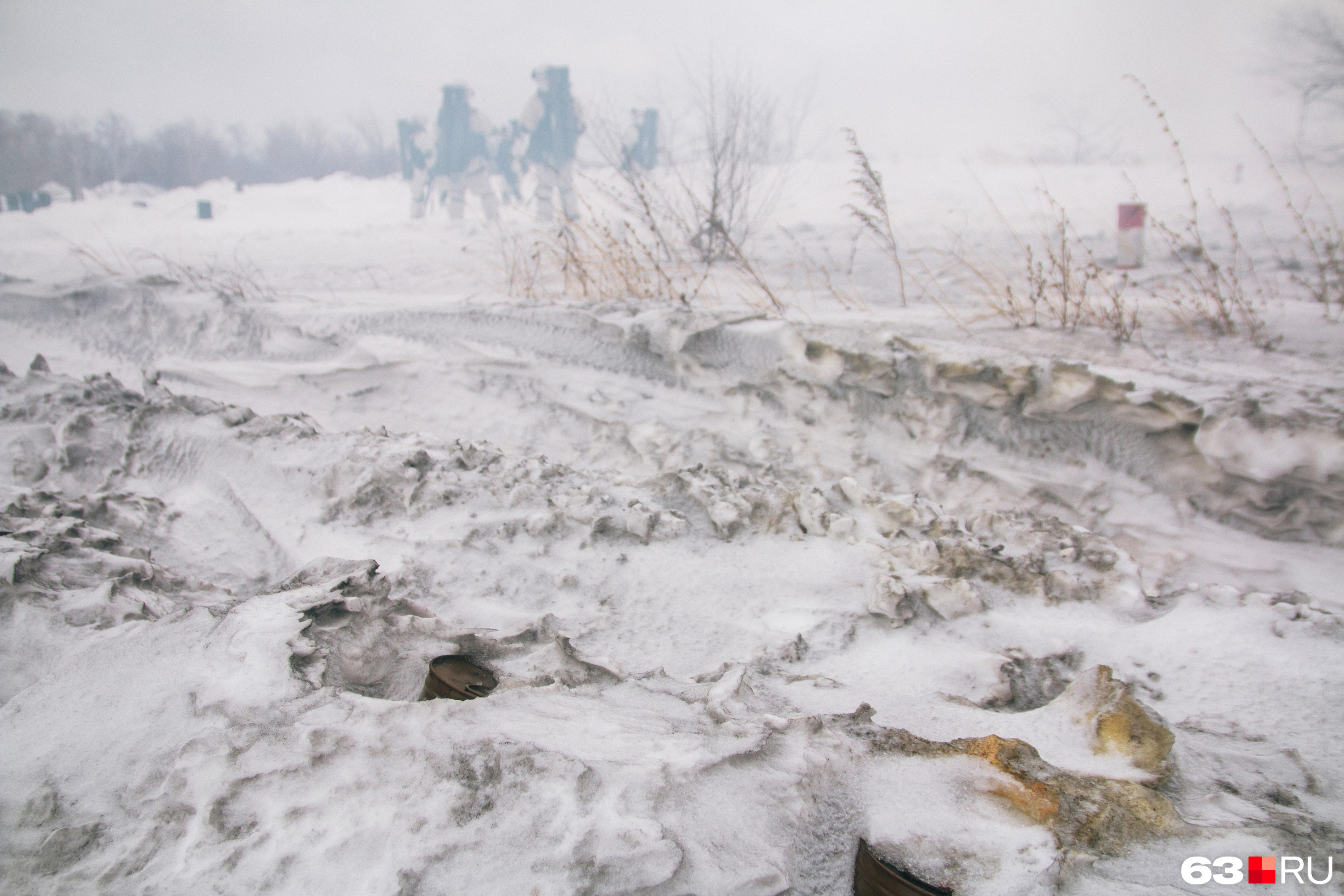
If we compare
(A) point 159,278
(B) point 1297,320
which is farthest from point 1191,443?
(A) point 159,278

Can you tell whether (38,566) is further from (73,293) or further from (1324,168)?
(1324,168)

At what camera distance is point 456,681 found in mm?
1113

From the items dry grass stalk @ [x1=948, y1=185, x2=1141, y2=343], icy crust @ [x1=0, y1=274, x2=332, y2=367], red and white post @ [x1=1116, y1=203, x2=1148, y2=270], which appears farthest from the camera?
red and white post @ [x1=1116, y1=203, x2=1148, y2=270]

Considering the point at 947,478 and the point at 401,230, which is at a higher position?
the point at 401,230

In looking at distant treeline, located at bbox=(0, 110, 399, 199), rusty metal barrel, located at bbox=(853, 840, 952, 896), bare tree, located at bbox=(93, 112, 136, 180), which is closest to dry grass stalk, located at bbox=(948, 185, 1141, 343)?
rusty metal barrel, located at bbox=(853, 840, 952, 896)

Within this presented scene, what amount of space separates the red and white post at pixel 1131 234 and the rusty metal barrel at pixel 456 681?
188 inches

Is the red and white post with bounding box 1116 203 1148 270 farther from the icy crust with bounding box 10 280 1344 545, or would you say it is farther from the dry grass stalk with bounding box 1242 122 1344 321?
the icy crust with bounding box 10 280 1344 545

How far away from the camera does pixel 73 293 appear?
3588 millimetres

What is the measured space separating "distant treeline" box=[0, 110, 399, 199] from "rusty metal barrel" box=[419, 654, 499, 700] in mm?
7818

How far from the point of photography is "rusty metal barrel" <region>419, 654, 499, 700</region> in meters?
1.08

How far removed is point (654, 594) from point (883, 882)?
0.89m

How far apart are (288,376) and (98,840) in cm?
258

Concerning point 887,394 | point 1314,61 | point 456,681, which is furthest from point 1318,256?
point 456,681

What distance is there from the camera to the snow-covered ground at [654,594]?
798 millimetres
